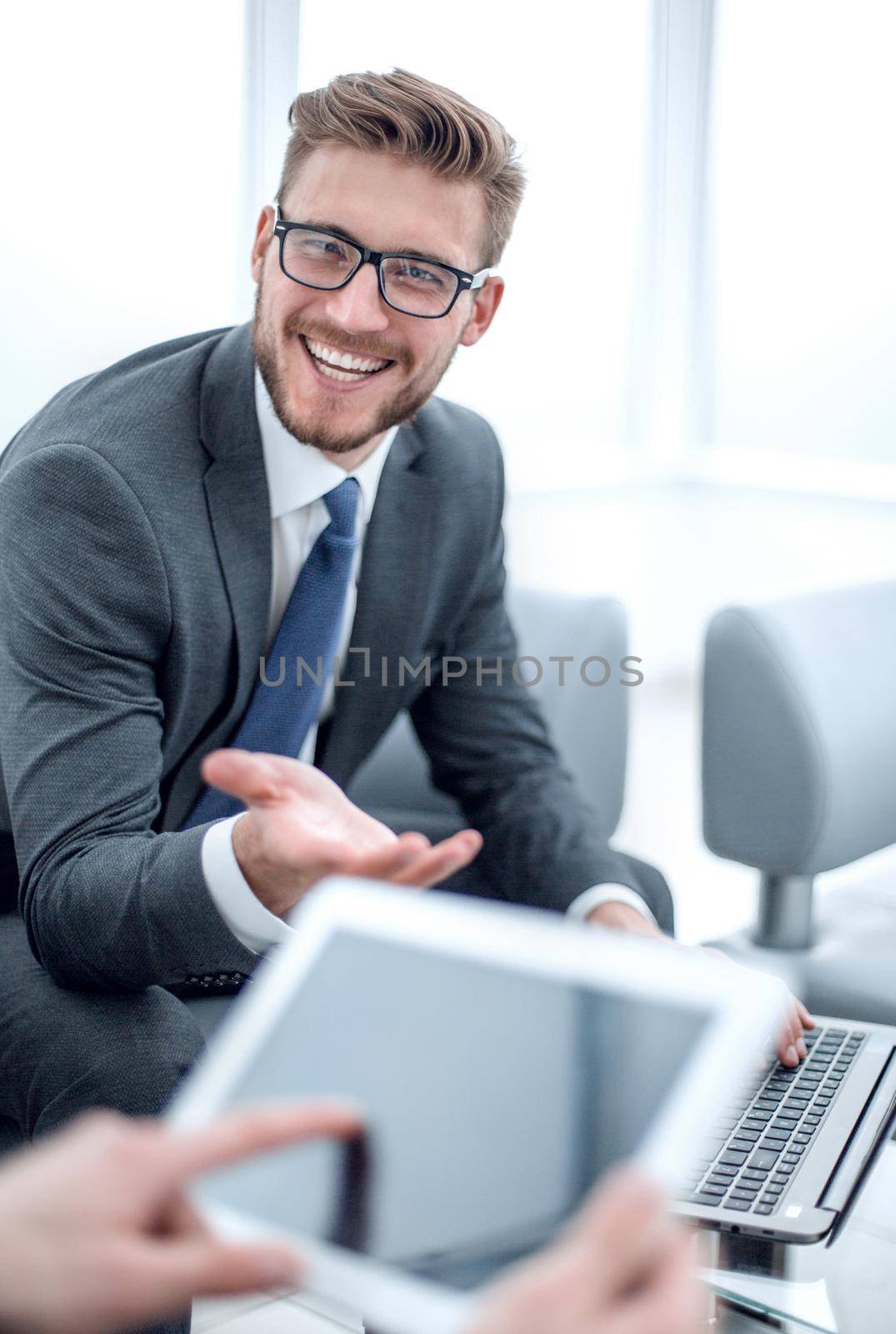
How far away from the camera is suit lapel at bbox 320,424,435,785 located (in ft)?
5.08

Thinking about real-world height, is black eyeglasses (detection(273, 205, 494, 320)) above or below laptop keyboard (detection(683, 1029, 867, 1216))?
above

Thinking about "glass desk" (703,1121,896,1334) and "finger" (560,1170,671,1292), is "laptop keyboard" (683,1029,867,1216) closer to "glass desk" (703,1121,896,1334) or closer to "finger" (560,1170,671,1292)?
"glass desk" (703,1121,896,1334)

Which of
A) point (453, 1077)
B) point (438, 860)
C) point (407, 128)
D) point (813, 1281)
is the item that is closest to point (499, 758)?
point (407, 128)

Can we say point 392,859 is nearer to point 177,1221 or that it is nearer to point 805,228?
point 177,1221

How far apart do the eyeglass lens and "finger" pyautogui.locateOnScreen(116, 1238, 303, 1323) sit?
1126mm

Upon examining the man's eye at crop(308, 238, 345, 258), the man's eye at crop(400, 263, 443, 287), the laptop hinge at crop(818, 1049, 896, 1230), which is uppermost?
the man's eye at crop(308, 238, 345, 258)

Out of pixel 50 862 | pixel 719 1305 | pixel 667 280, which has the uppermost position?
pixel 667 280

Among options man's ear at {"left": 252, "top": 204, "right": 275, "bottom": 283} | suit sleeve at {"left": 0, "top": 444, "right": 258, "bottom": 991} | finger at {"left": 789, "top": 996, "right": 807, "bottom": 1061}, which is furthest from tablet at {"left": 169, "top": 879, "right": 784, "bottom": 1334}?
man's ear at {"left": 252, "top": 204, "right": 275, "bottom": 283}

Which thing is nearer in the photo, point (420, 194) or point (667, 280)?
point (420, 194)

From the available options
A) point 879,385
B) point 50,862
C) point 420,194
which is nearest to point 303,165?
point 420,194

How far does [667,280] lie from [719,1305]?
11.1 ft

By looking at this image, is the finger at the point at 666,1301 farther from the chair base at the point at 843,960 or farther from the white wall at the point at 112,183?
the white wall at the point at 112,183

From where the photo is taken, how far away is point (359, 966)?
578 mm

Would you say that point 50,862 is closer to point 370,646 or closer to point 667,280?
point 370,646
